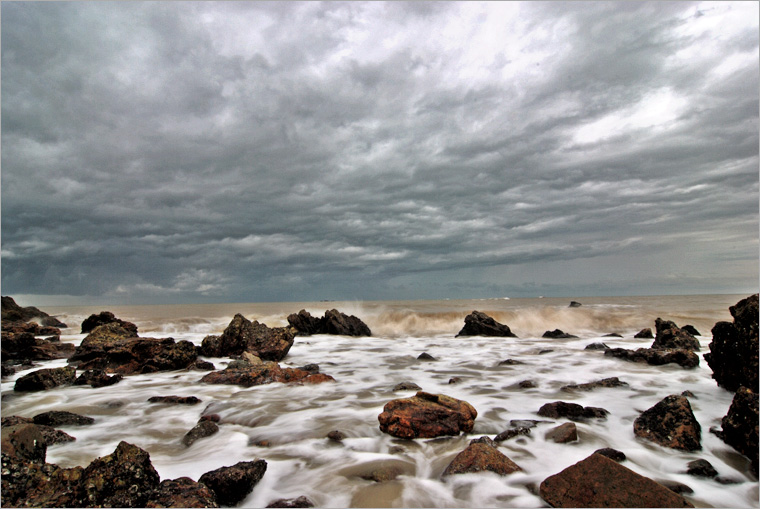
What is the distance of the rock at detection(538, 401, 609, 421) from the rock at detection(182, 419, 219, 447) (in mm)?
4072

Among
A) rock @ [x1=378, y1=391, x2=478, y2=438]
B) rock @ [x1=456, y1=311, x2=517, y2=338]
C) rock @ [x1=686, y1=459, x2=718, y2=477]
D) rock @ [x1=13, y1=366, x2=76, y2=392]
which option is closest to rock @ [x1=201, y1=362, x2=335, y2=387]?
rock @ [x1=13, y1=366, x2=76, y2=392]

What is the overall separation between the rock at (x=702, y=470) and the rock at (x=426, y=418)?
204 cm

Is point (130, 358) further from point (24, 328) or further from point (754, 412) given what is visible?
point (754, 412)

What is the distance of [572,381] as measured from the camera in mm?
7379

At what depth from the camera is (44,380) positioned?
7.24 meters

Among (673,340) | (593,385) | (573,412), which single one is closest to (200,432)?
(573,412)

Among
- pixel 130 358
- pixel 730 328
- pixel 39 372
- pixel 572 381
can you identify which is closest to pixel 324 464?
pixel 572 381

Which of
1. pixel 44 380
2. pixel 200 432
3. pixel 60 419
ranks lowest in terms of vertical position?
pixel 200 432

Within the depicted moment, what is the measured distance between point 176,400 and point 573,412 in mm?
5664

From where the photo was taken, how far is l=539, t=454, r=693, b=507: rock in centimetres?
280

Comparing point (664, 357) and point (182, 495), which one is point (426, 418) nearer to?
point (182, 495)

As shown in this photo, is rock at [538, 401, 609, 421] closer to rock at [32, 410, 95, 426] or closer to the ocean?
the ocean

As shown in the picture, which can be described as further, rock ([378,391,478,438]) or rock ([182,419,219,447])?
rock ([182,419,219,447])

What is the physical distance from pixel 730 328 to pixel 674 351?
3154 mm
